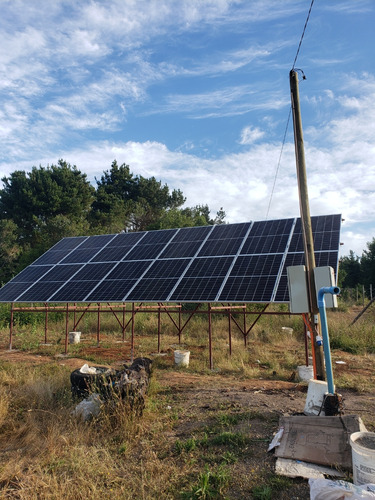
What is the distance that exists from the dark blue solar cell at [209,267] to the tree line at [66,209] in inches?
872

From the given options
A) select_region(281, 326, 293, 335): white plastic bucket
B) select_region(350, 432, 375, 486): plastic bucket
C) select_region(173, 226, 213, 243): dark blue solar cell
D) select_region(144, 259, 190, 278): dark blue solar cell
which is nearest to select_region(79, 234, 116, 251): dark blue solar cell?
select_region(173, 226, 213, 243): dark blue solar cell

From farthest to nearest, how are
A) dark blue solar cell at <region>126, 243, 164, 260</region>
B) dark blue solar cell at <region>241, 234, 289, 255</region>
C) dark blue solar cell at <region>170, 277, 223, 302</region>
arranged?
dark blue solar cell at <region>126, 243, 164, 260</region> < dark blue solar cell at <region>241, 234, 289, 255</region> < dark blue solar cell at <region>170, 277, 223, 302</region>

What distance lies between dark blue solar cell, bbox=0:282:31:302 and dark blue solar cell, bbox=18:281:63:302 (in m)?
0.42

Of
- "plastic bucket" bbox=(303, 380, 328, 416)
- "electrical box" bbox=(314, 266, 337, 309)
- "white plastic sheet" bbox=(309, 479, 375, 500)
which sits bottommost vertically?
"white plastic sheet" bbox=(309, 479, 375, 500)

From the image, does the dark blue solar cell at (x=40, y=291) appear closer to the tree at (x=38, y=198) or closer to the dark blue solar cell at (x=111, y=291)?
the dark blue solar cell at (x=111, y=291)

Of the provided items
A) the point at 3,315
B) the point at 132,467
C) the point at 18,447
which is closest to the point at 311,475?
the point at 132,467

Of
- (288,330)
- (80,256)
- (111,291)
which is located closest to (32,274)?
(80,256)

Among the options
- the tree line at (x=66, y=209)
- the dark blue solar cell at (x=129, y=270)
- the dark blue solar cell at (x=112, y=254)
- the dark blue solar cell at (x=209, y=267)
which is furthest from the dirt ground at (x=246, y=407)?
the tree line at (x=66, y=209)

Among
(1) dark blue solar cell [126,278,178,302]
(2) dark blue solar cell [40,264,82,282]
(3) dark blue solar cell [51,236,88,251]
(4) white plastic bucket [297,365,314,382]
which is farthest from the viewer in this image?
(3) dark blue solar cell [51,236,88,251]

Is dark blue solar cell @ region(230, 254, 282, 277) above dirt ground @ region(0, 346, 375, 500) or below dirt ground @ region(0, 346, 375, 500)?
above

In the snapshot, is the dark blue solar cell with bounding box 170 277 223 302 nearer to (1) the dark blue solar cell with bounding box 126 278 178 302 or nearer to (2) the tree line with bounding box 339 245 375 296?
(1) the dark blue solar cell with bounding box 126 278 178 302

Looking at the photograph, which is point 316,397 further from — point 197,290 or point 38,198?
point 38,198

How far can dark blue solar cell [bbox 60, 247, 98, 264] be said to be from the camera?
1797 cm

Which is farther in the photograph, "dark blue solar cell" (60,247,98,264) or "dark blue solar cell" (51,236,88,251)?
"dark blue solar cell" (51,236,88,251)
